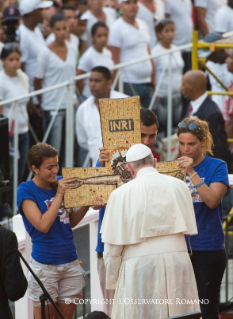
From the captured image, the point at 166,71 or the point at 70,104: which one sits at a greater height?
the point at 166,71

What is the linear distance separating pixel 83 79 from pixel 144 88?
0.88m

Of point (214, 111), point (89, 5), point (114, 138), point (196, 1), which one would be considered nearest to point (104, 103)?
point (114, 138)

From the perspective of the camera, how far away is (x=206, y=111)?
272 inches

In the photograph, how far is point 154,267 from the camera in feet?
13.1

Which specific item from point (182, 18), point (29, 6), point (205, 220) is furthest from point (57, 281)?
point (182, 18)

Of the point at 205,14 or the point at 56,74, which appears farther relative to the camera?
the point at 205,14

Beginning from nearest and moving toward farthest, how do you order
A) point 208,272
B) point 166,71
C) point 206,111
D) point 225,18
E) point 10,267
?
point 10,267 → point 208,272 → point 206,111 → point 166,71 → point 225,18

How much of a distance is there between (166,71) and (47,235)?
16.7 feet

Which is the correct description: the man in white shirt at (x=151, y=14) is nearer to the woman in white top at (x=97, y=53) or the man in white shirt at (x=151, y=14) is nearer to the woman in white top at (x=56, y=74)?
the woman in white top at (x=97, y=53)

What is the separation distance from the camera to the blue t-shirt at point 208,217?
15.1 ft

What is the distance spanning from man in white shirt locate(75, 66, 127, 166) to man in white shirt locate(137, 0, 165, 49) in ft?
6.41

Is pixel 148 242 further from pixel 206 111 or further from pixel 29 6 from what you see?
pixel 29 6

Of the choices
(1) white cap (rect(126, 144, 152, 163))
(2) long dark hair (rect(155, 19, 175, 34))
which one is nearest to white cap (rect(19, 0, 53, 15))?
(2) long dark hair (rect(155, 19, 175, 34))

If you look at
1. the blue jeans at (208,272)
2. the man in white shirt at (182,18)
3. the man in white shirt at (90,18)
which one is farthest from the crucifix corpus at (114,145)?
the man in white shirt at (182,18)
